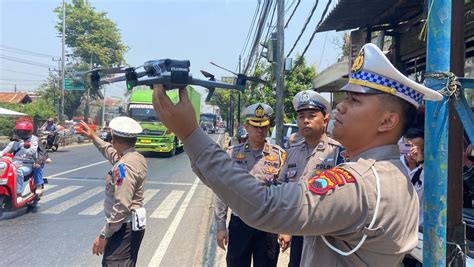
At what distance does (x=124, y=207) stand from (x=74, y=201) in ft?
18.2

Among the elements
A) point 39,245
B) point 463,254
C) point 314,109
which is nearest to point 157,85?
point 463,254

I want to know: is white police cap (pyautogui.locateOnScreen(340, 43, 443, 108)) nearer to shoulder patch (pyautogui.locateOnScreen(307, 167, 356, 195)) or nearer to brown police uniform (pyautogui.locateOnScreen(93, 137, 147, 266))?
shoulder patch (pyautogui.locateOnScreen(307, 167, 356, 195))

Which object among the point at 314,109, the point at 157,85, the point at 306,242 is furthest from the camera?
the point at 314,109

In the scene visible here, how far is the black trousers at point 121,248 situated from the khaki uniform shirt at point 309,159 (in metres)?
1.33

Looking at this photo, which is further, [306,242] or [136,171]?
[136,171]

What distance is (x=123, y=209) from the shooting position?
3.01 m

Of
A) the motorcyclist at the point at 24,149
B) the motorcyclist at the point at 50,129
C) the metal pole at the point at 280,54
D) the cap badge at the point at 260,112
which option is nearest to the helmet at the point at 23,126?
the motorcyclist at the point at 24,149

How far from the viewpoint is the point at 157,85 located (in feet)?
3.72

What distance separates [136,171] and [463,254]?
2.21 meters

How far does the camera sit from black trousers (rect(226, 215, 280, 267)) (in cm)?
354

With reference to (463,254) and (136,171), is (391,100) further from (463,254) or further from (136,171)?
(136,171)

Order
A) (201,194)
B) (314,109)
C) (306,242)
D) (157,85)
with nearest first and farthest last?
(157,85) < (306,242) < (314,109) < (201,194)

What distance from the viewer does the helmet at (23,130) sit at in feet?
23.7

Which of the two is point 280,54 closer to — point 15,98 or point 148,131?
point 148,131
